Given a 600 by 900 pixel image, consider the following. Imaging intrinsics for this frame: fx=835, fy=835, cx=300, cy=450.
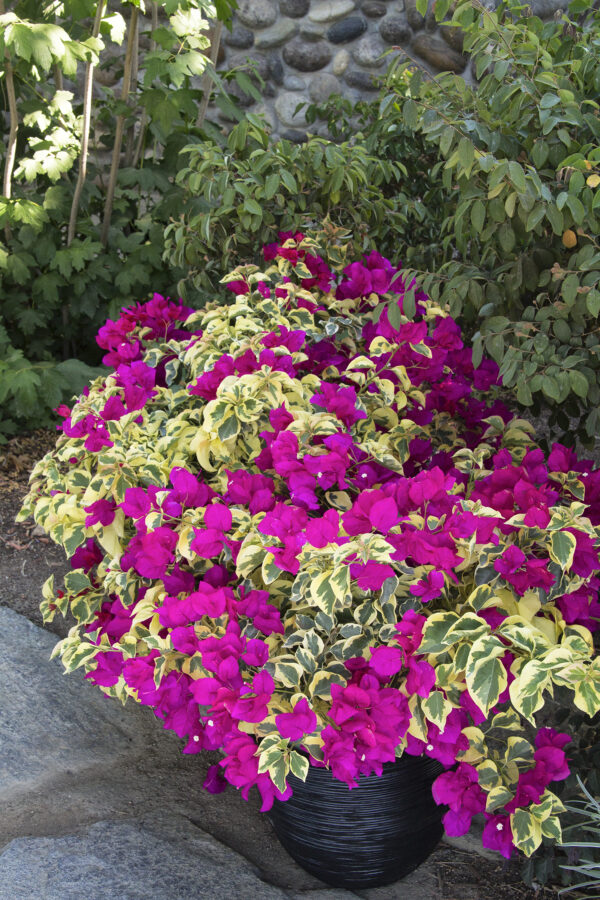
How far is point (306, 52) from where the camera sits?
15.4 feet

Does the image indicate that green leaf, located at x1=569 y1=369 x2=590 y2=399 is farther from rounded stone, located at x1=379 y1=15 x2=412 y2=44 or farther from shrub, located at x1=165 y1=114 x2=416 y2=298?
rounded stone, located at x1=379 y1=15 x2=412 y2=44

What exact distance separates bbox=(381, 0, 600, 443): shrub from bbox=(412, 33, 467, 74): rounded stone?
9.86 feet

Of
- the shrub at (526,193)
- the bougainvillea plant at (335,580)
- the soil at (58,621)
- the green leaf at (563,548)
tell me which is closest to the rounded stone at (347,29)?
the soil at (58,621)

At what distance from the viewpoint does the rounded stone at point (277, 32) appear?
15.2ft

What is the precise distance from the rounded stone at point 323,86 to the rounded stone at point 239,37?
0.41 m

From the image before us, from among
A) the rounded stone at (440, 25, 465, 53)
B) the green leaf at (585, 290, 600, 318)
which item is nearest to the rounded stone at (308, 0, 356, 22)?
the rounded stone at (440, 25, 465, 53)

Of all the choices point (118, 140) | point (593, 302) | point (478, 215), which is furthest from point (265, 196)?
point (118, 140)

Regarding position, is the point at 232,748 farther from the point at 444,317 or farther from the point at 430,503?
the point at 444,317

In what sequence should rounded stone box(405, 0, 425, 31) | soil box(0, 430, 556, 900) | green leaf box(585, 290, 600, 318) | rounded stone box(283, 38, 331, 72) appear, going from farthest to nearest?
rounded stone box(283, 38, 331, 72), rounded stone box(405, 0, 425, 31), soil box(0, 430, 556, 900), green leaf box(585, 290, 600, 318)

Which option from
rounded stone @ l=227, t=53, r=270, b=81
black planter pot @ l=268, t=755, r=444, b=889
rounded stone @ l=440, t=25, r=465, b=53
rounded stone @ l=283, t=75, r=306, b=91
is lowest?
black planter pot @ l=268, t=755, r=444, b=889

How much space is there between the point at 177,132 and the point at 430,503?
2619 mm

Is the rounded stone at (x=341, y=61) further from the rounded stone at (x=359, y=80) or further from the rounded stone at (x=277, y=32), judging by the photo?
the rounded stone at (x=277, y=32)

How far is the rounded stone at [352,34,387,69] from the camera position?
4.65 metres

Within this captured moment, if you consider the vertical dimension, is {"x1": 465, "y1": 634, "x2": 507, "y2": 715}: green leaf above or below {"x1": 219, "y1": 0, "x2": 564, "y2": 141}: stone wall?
below
